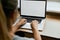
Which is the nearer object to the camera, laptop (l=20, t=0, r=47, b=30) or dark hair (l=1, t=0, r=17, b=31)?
dark hair (l=1, t=0, r=17, b=31)

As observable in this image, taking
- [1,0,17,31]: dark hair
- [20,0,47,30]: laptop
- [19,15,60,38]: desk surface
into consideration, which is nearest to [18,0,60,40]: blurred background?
[19,15,60,38]: desk surface

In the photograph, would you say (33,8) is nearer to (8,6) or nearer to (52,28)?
(52,28)

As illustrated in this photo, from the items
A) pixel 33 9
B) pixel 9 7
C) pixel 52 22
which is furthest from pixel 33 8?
pixel 9 7

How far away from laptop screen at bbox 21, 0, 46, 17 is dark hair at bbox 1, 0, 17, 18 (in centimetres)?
90

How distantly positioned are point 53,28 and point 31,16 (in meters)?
0.35

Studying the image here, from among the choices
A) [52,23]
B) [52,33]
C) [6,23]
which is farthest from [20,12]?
[6,23]

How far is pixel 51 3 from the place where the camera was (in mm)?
2076

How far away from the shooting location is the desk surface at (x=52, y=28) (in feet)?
4.74

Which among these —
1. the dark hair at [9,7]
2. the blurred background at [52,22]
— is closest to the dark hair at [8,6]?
the dark hair at [9,7]

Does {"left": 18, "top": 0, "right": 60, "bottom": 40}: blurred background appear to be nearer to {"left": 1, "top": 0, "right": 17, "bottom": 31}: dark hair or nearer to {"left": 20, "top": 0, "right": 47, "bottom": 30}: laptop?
{"left": 20, "top": 0, "right": 47, "bottom": 30}: laptop

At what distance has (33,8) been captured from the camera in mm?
1808

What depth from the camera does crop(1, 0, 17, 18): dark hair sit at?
858mm

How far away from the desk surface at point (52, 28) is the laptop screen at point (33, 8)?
0.13m

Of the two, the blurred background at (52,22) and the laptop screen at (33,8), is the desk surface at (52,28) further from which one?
the laptop screen at (33,8)
